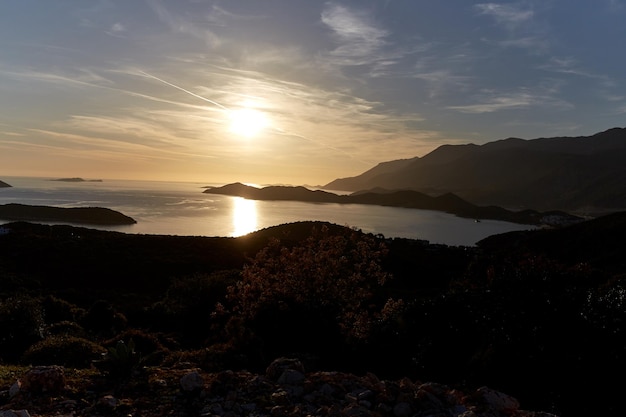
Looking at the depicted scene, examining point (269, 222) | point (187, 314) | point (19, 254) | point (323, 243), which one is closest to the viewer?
point (323, 243)

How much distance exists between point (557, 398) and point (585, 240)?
67617 mm

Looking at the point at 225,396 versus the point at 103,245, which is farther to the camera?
the point at 103,245

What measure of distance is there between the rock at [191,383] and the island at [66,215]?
447 ft

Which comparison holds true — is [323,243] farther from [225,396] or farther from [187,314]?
[225,396]

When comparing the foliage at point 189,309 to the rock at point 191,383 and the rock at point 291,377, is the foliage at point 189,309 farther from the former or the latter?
the rock at point 291,377

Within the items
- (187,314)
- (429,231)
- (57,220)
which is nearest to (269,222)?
(429,231)

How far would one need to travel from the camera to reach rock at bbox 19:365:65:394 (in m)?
5.44

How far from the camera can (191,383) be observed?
578cm

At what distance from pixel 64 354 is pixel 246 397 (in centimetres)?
608

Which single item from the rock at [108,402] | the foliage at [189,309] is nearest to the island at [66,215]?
the foliage at [189,309]

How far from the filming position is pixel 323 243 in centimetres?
1502

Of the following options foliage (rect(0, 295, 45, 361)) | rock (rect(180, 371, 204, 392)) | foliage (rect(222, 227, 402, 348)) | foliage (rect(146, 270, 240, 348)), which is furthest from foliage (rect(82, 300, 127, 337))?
rock (rect(180, 371, 204, 392))

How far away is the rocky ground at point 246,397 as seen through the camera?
4.98m

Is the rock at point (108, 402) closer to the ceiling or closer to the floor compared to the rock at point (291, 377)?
closer to the floor
